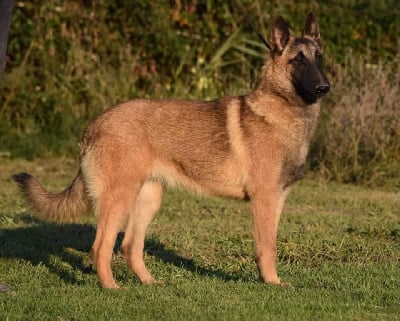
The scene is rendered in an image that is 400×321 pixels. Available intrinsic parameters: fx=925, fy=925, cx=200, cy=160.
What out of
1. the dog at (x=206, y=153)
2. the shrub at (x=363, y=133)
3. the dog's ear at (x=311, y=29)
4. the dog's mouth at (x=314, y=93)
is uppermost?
the dog's ear at (x=311, y=29)

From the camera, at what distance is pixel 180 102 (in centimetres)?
695

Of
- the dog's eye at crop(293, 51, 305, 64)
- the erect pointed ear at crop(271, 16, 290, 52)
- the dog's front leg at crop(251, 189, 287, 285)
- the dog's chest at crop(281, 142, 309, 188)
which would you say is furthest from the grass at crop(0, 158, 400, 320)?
the erect pointed ear at crop(271, 16, 290, 52)

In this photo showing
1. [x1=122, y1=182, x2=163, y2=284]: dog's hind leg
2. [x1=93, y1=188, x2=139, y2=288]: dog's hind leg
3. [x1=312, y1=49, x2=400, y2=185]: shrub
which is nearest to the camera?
[x1=93, y1=188, x2=139, y2=288]: dog's hind leg

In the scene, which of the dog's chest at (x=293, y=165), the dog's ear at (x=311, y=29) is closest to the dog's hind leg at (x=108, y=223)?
the dog's chest at (x=293, y=165)

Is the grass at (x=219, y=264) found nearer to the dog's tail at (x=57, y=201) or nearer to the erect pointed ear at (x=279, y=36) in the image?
the dog's tail at (x=57, y=201)

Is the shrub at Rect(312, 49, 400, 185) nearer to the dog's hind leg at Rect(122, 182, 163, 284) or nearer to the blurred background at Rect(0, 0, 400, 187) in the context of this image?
the blurred background at Rect(0, 0, 400, 187)

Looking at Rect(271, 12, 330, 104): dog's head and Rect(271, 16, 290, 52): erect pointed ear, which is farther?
Rect(271, 16, 290, 52): erect pointed ear

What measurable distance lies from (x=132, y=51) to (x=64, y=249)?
6.86 meters

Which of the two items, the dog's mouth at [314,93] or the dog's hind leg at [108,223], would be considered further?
the dog's mouth at [314,93]

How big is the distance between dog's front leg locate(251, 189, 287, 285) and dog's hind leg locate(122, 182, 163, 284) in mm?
914

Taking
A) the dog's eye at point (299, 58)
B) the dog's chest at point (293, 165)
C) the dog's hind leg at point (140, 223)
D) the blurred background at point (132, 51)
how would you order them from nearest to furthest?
1. the dog's chest at point (293, 165)
2. the dog's eye at point (299, 58)
3. the dog's hind leg at point (140, 223)
4. the blurred background at point (132, 51)

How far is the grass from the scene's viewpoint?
5.54 metres

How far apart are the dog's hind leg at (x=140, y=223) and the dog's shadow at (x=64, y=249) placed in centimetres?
38

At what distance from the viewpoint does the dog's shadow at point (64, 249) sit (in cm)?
718
